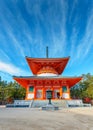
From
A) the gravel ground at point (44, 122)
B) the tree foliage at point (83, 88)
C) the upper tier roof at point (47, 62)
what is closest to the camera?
the gravel ground at point (44, 122)

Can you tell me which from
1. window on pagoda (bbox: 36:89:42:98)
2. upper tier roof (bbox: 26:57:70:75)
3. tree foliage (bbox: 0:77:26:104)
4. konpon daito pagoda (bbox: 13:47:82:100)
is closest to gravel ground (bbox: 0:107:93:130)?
konpon daito pagoda (bbox: 13:47:82:100)

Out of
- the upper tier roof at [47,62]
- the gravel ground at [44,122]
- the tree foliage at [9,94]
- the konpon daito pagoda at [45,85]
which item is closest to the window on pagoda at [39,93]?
the konpon daito pagoda at [45,85]

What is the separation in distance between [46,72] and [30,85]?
198 inches

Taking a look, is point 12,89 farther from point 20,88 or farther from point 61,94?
point 61,94

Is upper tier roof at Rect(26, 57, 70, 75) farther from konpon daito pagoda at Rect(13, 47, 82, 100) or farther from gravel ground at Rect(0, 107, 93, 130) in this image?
gravel ground at Rect(0, 107, 93, 130)

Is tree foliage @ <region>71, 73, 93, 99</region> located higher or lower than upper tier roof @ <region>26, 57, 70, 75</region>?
lower

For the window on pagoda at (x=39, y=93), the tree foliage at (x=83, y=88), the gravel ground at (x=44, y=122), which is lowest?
the gravel ground at (x=44, y=122)

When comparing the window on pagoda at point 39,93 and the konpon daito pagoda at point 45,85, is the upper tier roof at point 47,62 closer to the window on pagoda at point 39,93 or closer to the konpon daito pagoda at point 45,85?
the konpon daito pagoda at point 45,85

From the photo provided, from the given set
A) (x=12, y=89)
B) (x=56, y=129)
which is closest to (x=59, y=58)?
(x=12, y=89)

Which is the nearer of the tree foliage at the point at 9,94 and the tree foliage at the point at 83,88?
the tree foliage at the point at 9,94

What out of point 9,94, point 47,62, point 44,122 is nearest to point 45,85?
point 47,62

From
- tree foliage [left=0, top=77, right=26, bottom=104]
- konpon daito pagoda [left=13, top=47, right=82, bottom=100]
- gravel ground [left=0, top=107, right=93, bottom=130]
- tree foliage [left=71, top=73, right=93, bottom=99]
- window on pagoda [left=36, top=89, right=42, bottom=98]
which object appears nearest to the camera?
gravel ground [left=0, top=107, right=93, bottom=130]

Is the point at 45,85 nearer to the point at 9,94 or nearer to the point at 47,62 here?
the point at 47,62

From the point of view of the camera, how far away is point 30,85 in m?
28.9
